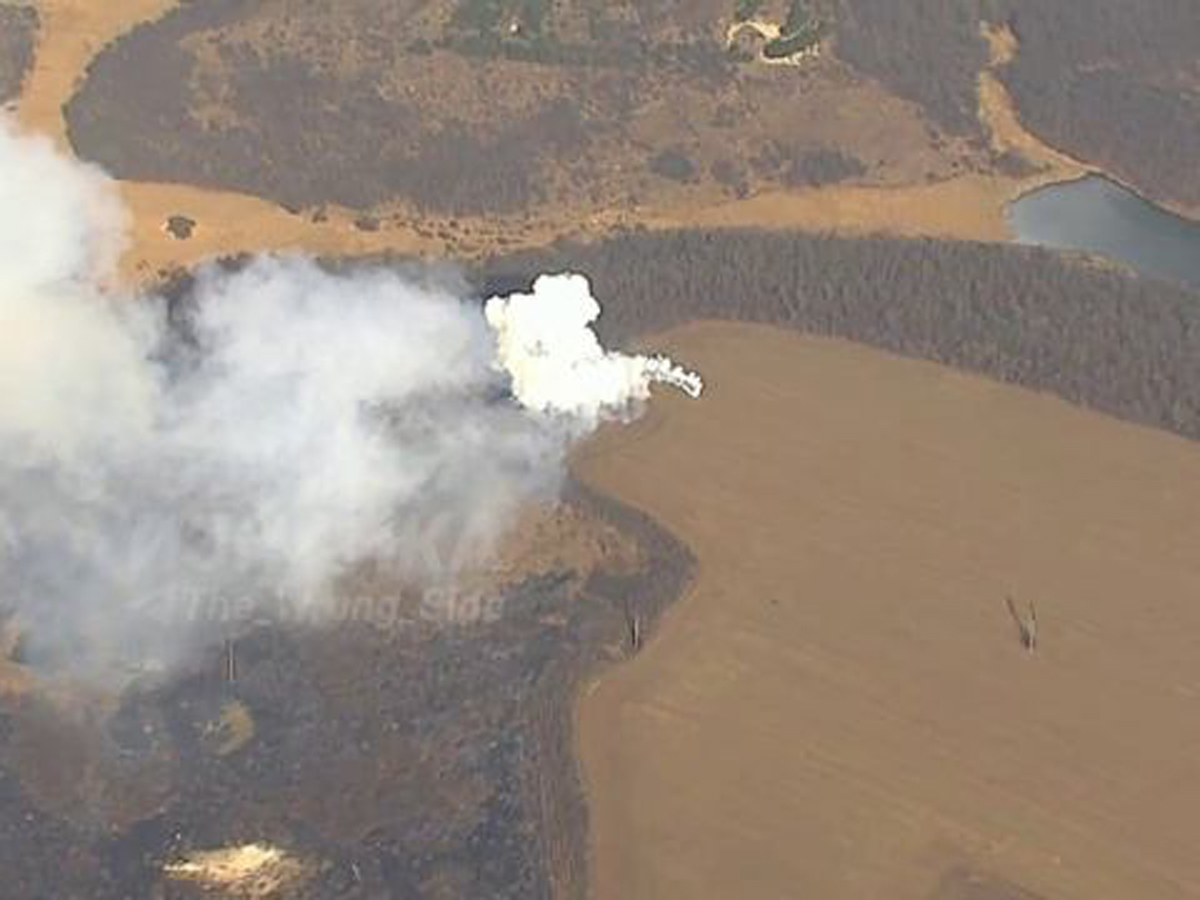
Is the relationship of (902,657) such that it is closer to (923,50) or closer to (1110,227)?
(1110,227)

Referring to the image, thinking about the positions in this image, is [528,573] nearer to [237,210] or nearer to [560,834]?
[560,834]

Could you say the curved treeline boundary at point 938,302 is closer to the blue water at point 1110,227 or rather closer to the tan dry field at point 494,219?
the tan dry field at point 494,219

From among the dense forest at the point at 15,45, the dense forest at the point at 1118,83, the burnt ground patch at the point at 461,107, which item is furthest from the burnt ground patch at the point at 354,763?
the dense forest at the point at 15,45

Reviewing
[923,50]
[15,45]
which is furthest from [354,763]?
[923,50]

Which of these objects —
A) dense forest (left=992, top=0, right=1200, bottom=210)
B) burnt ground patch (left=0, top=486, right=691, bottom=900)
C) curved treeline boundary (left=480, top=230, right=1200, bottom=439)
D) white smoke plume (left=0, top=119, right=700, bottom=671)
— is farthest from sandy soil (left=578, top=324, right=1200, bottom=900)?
dense forest (left=992, top=0, right=1200, bottom=210)

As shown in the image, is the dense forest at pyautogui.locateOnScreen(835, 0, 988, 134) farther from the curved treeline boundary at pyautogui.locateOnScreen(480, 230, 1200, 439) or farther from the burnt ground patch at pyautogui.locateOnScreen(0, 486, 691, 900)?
the burnt ground patch at pyautogui.locateOnScreen(0, 486, 691, 900)
